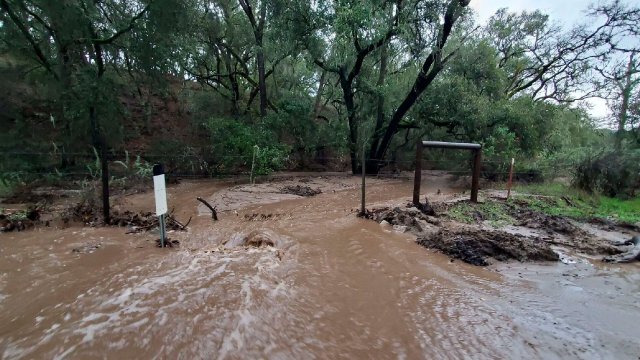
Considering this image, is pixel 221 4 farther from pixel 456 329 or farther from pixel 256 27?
pixel 456 329

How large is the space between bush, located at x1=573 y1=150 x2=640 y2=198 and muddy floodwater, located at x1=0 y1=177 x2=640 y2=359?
6.41m

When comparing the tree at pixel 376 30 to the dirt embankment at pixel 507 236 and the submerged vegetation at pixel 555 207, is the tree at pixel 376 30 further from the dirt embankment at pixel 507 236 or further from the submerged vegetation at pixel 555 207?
the dirt embankment at pixel 507 236

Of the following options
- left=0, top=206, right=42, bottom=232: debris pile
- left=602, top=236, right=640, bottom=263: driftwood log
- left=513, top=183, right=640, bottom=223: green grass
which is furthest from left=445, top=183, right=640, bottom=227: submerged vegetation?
left=0, top=206, right=42, bottom=232: debris pile

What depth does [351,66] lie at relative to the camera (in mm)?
15375

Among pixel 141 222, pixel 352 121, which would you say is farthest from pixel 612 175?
pixel 141 222

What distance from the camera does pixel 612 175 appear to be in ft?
31.4

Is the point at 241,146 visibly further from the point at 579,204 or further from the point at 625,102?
the point at 625,102

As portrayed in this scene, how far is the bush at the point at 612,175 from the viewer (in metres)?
9.56

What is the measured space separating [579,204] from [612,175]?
7.14ft

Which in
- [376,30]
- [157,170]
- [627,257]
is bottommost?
[627,257]

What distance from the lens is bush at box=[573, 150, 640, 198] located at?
956 centimetres

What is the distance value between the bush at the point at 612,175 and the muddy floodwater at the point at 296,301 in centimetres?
641

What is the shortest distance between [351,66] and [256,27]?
4380mm

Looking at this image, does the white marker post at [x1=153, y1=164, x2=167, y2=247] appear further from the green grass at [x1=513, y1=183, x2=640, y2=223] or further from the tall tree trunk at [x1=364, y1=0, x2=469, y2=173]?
the tall tree trunk at [x1=364, y1=0, x2=469, y2=173]
